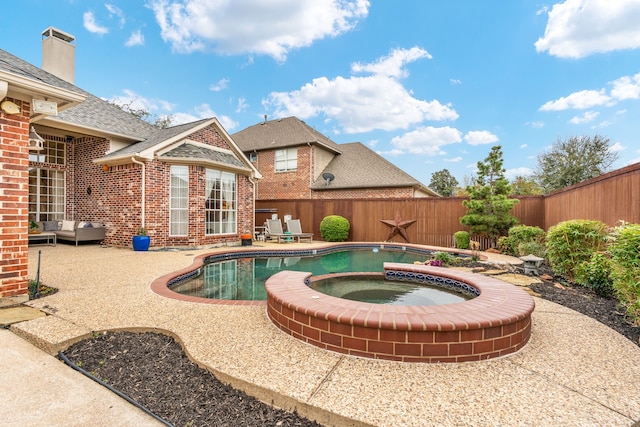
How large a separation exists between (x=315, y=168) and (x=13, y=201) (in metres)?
15.4

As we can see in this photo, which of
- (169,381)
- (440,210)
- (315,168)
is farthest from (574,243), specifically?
(315,168)

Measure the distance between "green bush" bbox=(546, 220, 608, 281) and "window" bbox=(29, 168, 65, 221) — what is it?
1551 centimetres

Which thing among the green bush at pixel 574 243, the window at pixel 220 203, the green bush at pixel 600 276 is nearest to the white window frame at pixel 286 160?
the window at pixel 220 203

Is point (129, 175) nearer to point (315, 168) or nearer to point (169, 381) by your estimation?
point (169, 381)

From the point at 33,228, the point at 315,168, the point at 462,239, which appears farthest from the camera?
the point at 315,168

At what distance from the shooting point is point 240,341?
9.54ft

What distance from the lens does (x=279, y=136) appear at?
20.1m

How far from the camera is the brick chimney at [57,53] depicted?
11.7 meters

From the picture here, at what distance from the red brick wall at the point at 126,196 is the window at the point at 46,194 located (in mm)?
258

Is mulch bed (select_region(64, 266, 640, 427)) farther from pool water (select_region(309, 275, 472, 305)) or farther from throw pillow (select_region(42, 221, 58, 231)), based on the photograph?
throw pillow (select_region(42, 221, 58, 231))

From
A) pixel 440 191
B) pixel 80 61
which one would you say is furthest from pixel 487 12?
pixel 440 191

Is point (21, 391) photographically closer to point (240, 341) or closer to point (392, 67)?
point (240, 341)

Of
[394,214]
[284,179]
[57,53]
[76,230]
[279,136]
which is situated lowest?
[76,230]

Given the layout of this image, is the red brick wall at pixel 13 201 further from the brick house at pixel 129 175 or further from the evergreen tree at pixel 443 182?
the evergreen tree at pixel 443 182
